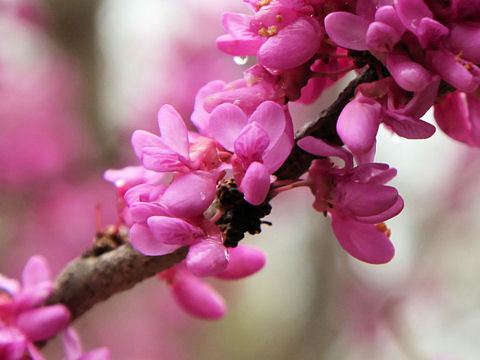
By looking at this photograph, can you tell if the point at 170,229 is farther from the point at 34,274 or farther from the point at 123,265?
the point at 34,274

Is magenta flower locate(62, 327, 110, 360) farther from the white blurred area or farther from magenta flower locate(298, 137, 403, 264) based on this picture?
the white blurred area

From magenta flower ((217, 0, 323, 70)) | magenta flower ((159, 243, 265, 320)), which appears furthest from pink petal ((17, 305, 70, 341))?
magenta flower ((217, 0, 323, 70))

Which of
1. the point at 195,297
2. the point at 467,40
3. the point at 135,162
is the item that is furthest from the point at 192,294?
the point at 135,162

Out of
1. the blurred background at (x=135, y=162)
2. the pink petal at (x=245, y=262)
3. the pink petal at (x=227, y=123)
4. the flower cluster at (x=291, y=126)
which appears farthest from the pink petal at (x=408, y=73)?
the blurred background at (x=135, y=162)

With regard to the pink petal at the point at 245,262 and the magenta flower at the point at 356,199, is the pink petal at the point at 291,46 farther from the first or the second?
the pink petal at the point at 245,262

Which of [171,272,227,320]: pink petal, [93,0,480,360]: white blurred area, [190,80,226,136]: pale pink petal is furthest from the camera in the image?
[93,0,480,360]: white blurred area

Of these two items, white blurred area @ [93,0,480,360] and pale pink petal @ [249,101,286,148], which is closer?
pale pink petal @ [249,101,286,148]
